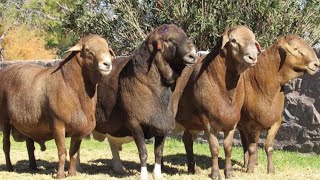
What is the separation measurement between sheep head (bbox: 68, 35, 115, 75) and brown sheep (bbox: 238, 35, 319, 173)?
226cm

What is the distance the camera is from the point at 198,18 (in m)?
15.1

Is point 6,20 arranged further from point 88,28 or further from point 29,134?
point 29,134

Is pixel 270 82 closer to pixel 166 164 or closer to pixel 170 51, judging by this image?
pixel 170 51

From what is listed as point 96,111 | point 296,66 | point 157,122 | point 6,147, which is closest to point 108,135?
point 96,111

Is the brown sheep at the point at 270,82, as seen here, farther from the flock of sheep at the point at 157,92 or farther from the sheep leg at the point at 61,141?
the sheep leg at the point at 61,141

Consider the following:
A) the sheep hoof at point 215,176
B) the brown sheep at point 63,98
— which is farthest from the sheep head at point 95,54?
the sheep hoof at point 215,176

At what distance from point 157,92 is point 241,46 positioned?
1.28 metres

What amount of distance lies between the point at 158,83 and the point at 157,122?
530 millimetres

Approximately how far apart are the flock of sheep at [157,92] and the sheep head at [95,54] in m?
0.01

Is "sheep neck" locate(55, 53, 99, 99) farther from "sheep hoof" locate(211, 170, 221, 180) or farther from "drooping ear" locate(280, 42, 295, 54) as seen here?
"drooping ear" locate(280, 42, 295, 54)

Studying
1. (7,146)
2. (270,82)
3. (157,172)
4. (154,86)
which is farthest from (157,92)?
(7,146)

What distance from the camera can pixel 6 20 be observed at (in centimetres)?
3284

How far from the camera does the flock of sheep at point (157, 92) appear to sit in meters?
7.50

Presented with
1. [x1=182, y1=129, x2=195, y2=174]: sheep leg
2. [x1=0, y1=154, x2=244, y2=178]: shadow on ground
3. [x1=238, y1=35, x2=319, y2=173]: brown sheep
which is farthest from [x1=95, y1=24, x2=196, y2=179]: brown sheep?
[x1=238, y1=35, x2=319, y2=173]: brown sheep
